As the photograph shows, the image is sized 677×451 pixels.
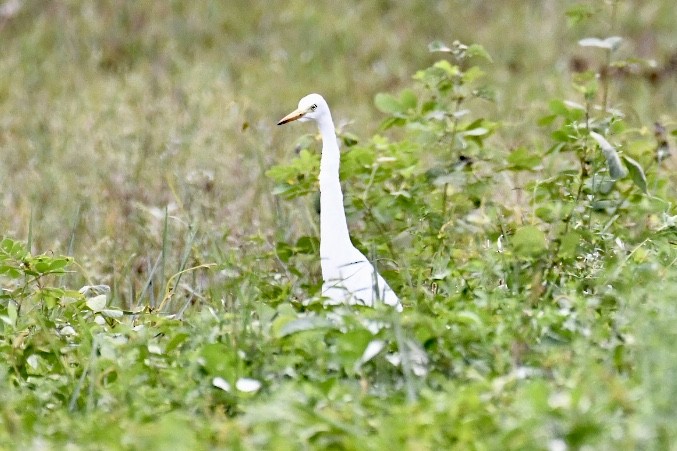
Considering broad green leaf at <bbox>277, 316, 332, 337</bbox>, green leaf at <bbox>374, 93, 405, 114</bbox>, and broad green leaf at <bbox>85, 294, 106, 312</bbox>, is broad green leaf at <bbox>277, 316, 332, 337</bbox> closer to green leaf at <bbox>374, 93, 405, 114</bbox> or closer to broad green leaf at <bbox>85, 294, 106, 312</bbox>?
broad green leaf at <bbox>85, 294, 106, 312</bbox>

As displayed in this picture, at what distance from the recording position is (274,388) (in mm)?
3098

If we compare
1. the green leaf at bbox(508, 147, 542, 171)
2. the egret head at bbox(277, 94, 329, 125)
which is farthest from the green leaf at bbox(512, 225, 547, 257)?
the green leaf at bbox(508, 147, 542, 171)

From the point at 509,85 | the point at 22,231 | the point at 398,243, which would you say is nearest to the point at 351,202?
the point at 398,243

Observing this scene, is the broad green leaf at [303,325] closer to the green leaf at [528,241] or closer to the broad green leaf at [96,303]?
the green leaf at [528,241]

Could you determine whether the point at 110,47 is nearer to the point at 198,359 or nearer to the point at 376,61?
the point at 376,61

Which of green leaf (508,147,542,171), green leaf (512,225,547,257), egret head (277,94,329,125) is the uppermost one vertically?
egret head (277,94,329,125)

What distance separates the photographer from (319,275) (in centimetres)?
532

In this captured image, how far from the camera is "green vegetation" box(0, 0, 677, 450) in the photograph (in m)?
2.74

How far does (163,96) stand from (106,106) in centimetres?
65

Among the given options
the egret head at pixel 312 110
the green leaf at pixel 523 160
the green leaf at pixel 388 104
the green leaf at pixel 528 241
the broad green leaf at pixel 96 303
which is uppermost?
the egret head at pixel 312 110

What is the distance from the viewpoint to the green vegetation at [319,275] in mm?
2736

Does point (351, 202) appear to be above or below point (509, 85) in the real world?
above

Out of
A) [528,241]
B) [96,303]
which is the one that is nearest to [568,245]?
[528,241]

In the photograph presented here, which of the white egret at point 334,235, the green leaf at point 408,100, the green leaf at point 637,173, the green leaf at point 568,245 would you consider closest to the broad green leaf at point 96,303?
the white egret at point 334,235
